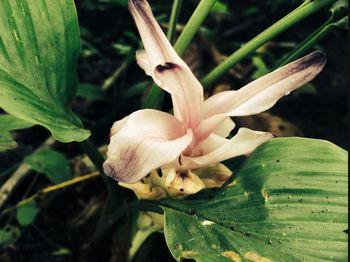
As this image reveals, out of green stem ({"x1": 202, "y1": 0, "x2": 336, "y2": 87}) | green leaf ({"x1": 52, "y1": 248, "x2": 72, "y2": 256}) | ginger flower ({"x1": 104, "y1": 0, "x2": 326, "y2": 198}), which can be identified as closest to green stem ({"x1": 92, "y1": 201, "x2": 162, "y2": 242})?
ginger flower ({"x1": 104, "y1": 0, "x2": 326, "y2": 198})

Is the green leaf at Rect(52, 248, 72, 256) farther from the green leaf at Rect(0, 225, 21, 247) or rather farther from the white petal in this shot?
the white petal

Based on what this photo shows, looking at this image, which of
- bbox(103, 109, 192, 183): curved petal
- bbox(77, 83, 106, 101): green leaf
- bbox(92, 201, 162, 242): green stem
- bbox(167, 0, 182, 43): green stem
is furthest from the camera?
bbox(77, 83, 106, 101): green leaf

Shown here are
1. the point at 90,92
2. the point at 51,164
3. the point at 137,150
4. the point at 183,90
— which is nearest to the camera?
the point at 137,150

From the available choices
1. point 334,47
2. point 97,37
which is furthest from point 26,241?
point 334,47

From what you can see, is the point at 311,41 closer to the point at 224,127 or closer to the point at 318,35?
the point at 318,35

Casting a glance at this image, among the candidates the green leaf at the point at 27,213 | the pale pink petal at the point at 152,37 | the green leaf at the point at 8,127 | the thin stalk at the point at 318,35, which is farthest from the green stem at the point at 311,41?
the green leaf at the point at 27,213

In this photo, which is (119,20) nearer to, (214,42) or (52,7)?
(214,42)

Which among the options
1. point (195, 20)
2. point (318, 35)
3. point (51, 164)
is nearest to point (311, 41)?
point (318, 35)
